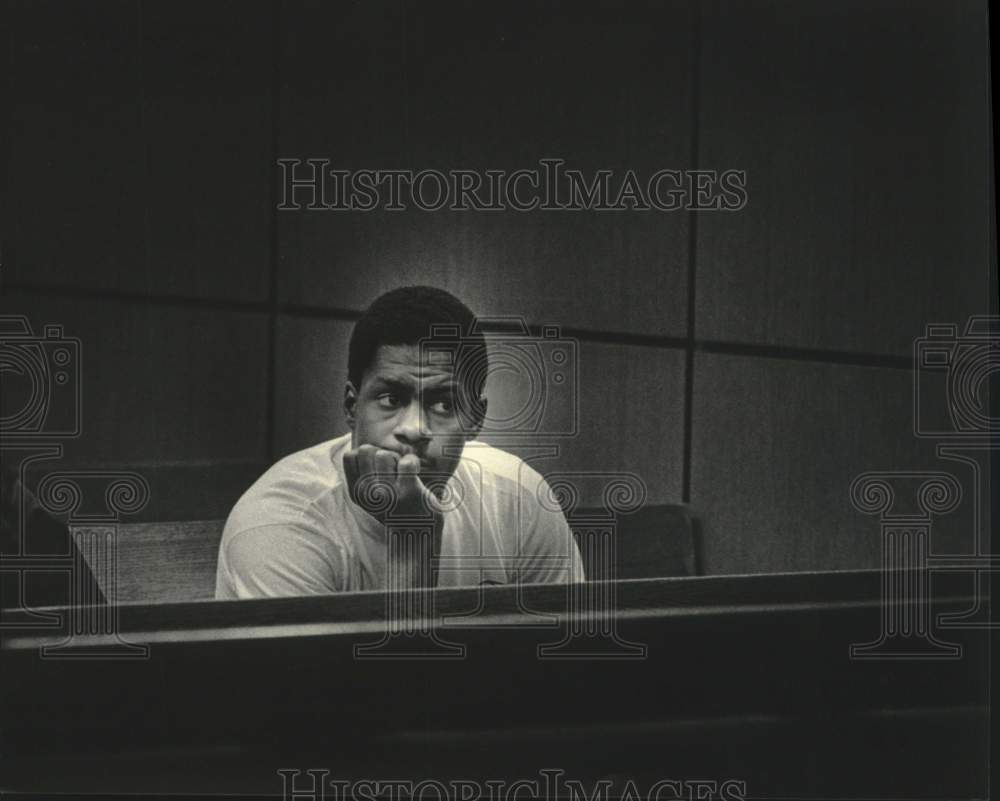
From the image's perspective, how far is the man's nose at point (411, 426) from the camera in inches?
104

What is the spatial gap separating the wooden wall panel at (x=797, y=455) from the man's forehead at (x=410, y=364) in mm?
447

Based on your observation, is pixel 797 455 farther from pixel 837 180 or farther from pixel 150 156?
pixel 150 156

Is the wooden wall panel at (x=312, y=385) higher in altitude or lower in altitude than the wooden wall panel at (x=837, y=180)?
lower

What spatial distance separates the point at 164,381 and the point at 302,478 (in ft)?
0.96

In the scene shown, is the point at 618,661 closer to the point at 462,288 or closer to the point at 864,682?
the point at 864,682

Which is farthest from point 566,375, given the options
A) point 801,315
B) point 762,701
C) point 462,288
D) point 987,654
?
point 987,654

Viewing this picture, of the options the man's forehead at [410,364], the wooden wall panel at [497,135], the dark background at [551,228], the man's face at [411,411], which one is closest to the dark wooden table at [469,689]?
the dark background at [551,228]

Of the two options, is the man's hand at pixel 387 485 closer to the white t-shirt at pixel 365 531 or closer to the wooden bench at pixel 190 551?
the white t-shirt at pixel 365 531

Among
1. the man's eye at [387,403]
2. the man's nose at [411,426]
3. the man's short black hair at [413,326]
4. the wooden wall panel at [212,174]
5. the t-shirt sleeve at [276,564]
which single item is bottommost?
the t-shirt sleeve at [276,564]

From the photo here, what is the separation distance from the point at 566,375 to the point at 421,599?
1.51 ft

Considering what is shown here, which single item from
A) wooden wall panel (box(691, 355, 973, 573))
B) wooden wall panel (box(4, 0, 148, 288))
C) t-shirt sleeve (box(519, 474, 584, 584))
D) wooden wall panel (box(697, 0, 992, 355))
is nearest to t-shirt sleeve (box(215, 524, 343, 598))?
t-shirt sleeve (box(519, 474, 584, 584))

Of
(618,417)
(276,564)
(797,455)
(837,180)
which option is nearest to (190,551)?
(276,564)

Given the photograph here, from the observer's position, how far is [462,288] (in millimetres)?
2658

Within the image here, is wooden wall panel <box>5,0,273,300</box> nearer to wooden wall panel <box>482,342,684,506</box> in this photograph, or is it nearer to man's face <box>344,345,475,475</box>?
man's face <box>344,345,475,475</box>
